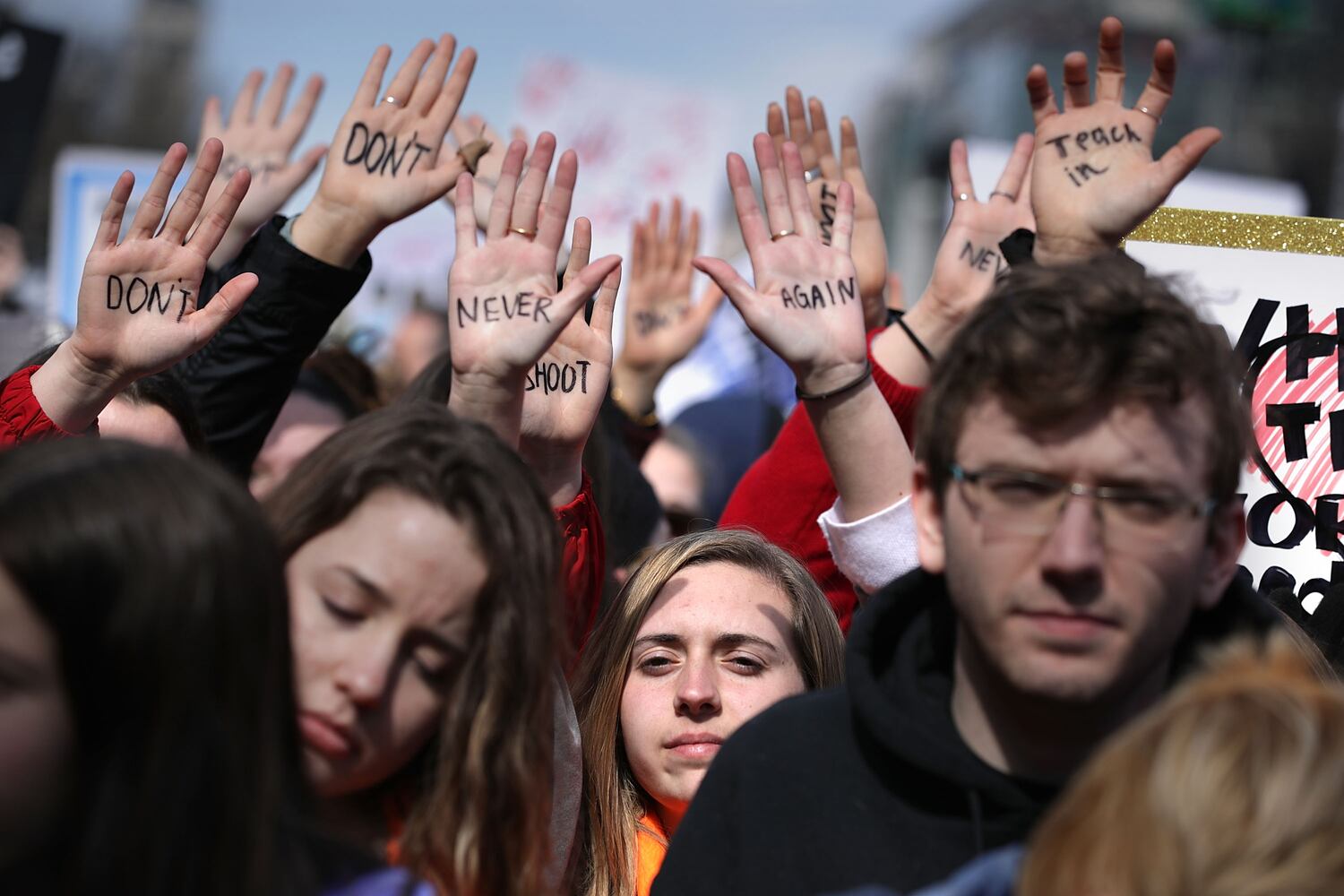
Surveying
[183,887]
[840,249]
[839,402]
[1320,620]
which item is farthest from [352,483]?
[1320,620]

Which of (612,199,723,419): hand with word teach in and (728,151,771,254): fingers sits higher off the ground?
(728,151,771,254): fingers

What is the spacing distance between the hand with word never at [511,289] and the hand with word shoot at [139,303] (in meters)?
0.38

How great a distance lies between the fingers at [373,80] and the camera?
10.9ft

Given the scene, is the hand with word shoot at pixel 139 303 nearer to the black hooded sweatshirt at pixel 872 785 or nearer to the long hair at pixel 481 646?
the long hair at pixel 481 646

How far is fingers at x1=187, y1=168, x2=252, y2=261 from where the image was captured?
111 inches

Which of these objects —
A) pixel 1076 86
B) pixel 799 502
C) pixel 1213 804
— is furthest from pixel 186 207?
pixel 1213 804

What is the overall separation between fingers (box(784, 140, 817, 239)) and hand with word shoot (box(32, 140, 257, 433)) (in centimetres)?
94

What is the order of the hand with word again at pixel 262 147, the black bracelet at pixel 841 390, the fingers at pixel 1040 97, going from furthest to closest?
1. the hand with word again at pixel 262 147
2. the fingers at pixel 1040 97
3. the black bracelet at pixel 841 390

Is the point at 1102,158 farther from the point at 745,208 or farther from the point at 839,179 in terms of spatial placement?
the point at 839,179

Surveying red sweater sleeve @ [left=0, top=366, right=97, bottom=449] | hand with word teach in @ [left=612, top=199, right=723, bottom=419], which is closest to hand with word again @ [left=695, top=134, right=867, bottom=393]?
red sweater sleeve @ [left=0, top=366, right=97, bottom=449]

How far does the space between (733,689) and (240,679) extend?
1305 millimetres

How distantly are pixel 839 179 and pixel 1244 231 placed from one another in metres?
1.02

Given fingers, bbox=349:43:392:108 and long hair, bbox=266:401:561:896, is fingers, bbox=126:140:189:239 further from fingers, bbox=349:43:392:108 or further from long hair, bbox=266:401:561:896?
long hair, bbox=266:401:561:896

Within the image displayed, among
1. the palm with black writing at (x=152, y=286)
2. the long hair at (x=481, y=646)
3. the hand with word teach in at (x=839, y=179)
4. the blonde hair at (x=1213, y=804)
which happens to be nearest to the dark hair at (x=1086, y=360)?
the blonde hair at (x=1213, y=804)
